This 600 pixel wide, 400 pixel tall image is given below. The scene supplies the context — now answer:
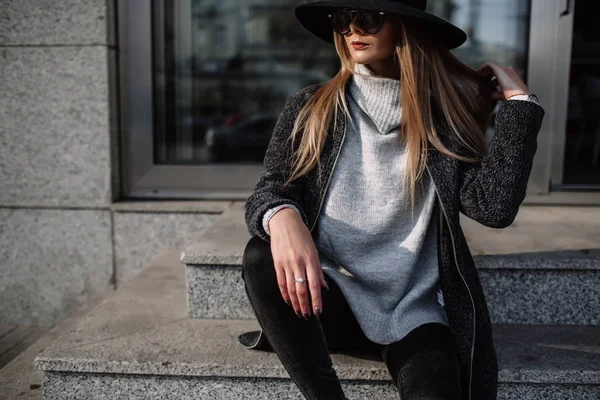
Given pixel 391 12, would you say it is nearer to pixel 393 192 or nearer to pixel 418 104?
pixel 418 104

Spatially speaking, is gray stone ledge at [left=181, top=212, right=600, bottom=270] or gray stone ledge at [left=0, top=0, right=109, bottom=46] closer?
gray stone ledge at [left=181, top=212, right=600, bottom=270]

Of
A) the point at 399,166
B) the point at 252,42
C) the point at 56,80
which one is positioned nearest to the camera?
the point at 399,166

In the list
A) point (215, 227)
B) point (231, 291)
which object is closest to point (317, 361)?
point (231, 291)

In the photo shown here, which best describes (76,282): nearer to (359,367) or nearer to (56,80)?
(56,80)

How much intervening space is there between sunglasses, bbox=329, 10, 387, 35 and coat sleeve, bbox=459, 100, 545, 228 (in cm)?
44

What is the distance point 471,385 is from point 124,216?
230 cm

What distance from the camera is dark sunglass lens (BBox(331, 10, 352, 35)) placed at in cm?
192

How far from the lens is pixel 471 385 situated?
1892 mm

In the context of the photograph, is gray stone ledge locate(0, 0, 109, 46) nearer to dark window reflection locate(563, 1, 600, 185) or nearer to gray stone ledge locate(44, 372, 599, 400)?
gray stone ledge locate(44, 372, 599, 400)

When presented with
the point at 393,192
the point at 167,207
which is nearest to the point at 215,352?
the point at 393,192

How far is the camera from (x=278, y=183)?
199 centimetres

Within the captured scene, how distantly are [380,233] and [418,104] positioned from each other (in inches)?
16.2

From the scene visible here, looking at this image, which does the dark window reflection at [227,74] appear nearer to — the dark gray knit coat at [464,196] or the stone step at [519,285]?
the stone step at [519,285]

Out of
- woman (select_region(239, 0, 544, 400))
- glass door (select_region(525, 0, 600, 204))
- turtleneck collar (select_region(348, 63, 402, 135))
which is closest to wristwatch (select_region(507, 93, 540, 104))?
woman (select_region(239, 0, 544, 400))
